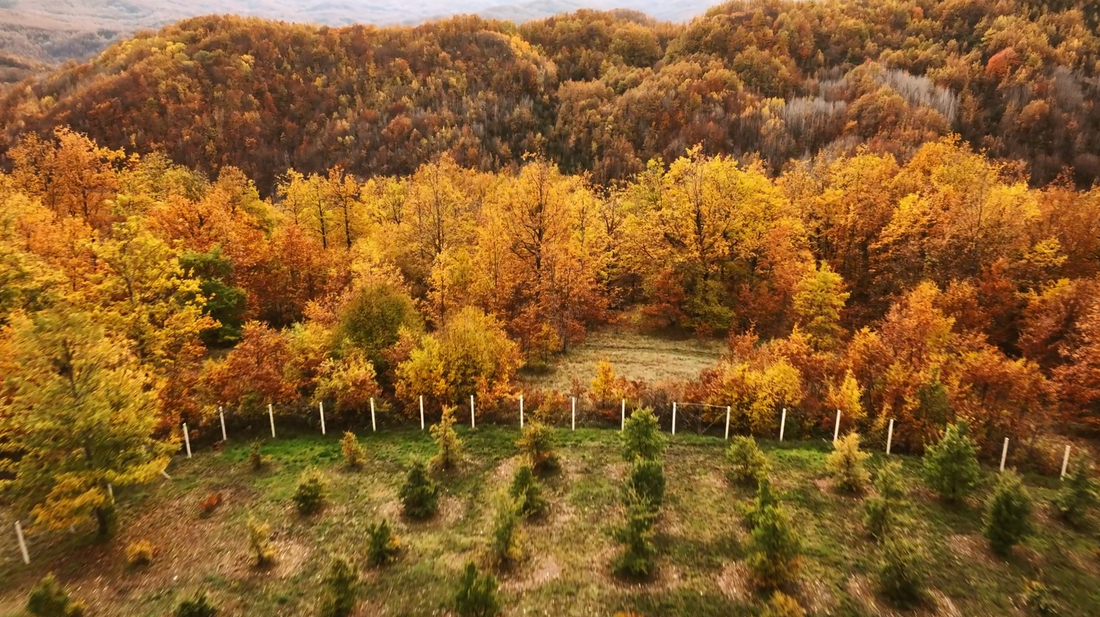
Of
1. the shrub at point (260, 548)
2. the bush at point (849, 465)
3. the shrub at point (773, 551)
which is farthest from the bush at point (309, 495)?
the bush at point (849, 465)

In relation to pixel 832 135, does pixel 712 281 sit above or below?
below

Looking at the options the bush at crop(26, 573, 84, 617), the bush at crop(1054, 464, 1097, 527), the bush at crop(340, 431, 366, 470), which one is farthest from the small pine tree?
the bush at crop(1054, 464, 1097, 527)

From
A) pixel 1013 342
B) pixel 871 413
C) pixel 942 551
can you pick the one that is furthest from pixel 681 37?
pixel 942 551

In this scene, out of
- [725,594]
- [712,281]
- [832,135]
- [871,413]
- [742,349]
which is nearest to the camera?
[725,594]

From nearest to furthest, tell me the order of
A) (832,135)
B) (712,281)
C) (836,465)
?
(836,465) → (712,281) → (832,135)

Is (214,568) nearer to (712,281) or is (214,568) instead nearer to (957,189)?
(712,281)

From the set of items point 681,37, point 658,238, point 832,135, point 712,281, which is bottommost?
point 712,281

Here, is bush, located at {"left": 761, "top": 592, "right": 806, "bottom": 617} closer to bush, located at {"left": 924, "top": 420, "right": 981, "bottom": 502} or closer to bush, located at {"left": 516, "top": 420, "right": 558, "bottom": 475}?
bush, located at {"left": 924, "top": 420, "right": 981, "bottom": 502}
